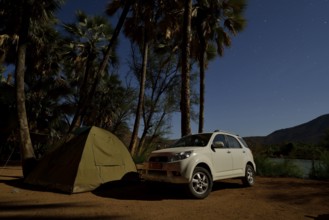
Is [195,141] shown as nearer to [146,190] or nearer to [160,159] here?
[160,159]

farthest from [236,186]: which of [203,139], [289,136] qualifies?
[289,136]

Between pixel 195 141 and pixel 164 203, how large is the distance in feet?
7.37

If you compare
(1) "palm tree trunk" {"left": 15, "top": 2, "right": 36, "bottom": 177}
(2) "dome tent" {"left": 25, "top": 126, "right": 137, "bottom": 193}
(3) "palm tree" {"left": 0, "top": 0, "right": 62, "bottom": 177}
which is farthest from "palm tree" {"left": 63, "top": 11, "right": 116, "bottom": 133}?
(2) "dome tent" {"left": 25, "top": 126, "right": 137, "bottom": 193}

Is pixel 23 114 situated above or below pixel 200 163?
above

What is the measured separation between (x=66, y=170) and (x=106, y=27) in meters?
14.4

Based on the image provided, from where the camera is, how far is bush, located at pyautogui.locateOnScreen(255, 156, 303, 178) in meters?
12.0

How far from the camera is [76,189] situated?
7812 mm

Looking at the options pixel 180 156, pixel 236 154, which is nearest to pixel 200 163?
pixel 180 156

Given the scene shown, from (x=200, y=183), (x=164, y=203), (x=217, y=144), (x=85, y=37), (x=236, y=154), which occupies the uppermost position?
(x=85, y=37)

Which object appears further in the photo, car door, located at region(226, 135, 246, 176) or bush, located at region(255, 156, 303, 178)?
bush, located at region(255, 156, 303, 178)

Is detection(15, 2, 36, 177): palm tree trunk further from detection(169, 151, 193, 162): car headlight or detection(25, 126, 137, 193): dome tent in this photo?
detection(169, 151, 193, 162): car headlight

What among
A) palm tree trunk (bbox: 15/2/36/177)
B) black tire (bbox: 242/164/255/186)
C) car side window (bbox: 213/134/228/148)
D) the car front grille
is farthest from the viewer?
palm tree trunk (bbox: 15/2/36/177)

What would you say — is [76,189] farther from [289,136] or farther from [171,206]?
[289,136]

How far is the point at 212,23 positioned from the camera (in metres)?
18.2
